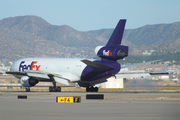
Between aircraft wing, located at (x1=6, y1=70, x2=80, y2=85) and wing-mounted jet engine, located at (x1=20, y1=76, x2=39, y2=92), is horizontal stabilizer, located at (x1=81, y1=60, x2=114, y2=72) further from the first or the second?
wing-mounted jet engine, located at (x1=20, y1=76, x2=39, y2=92)

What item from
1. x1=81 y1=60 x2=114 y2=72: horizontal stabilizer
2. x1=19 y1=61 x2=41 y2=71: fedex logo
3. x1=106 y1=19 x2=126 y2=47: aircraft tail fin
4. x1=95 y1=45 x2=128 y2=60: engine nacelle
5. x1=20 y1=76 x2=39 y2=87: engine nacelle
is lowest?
x1=20 y1=76 x2=39 y2=87: engine nacelle

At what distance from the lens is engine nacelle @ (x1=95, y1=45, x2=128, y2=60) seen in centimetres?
4816

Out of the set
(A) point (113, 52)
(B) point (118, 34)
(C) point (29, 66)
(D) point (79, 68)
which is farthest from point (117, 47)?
(C) point (29, 66)

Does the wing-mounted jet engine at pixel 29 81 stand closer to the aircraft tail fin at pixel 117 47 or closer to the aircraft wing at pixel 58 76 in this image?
the aircraft wing at pixel 58 76

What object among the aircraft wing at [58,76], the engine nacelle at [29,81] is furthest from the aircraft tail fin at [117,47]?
the engine nacelle at [29,81]

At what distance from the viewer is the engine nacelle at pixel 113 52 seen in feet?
158

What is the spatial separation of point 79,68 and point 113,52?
26.3ft

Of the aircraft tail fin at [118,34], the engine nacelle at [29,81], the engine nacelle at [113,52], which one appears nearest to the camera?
the engine nacelle at [113,52]

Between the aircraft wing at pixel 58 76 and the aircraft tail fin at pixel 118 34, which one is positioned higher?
the aircraft tail fin at pixel 118 34

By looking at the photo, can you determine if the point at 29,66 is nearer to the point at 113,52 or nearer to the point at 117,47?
the point at 113,52

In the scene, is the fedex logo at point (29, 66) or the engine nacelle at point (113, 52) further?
the fedex logo at point (29, 66)

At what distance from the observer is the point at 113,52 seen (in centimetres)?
4856

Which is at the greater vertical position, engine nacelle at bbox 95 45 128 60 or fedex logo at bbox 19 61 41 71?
engine nacelle at bbox 95 45 128 60

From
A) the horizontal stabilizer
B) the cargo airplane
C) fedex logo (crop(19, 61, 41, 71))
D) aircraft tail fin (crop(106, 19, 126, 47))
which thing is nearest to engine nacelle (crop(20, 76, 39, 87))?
the cargo airplane
